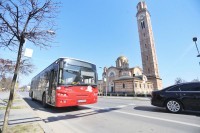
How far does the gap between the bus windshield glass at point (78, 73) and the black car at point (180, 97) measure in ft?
13.4

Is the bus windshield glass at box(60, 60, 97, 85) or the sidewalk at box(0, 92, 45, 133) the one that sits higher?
the bus windshield glass at box(60, 60, 97, 85)

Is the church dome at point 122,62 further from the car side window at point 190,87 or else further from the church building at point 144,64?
the car side window at point 190,87

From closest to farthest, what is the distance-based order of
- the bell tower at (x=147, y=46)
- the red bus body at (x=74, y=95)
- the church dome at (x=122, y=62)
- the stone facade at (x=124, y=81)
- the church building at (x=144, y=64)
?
1. the red bus body at (x=74, y=95)
2. the stone facade at (x=124, y=81)
3. the church building at (x=144, y=64)
4. the bell tower at (x=147, y=46)
5. the church dome at (x=122, y=62)

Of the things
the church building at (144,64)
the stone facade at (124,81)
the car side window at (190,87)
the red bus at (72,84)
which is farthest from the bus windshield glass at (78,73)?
the church building at (144,64)

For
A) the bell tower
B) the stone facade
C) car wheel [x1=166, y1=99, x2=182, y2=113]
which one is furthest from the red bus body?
the bell tower

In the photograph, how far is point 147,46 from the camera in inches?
2400

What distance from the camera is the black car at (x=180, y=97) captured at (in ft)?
21.0

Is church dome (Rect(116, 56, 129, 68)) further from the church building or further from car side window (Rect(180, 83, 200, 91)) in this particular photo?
car side window (Rect(180, 83, 200, 91))

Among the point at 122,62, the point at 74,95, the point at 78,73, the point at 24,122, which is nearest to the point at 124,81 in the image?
the point at 122,62

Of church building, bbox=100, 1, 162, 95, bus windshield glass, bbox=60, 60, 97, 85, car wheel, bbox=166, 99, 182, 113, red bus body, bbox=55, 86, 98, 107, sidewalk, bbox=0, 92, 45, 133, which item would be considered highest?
church building, bbox=100, 1, 162, 95

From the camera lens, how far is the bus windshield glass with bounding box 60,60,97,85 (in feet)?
→ 25.5

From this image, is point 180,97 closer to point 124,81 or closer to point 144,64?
point 124,81

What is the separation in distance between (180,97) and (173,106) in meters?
0.61

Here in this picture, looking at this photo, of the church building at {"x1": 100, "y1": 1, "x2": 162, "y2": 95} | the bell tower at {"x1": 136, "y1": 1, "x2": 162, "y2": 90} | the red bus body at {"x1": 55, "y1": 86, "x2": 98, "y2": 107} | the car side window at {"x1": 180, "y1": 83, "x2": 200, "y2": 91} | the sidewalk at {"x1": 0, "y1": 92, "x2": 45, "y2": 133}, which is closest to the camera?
the sidewalk at {"x1": 0, "y1": 92, "x2": 45, "y2": 133}
